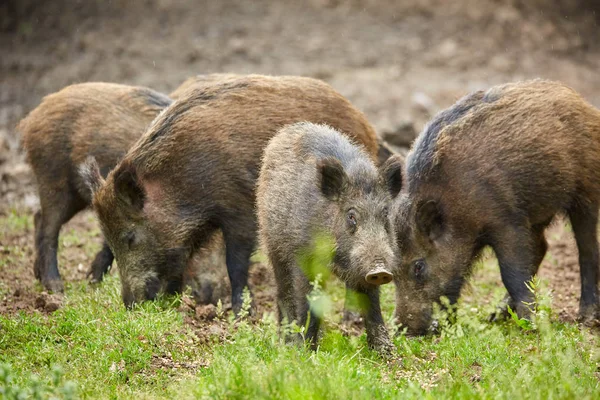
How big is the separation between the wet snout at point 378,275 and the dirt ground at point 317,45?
8.44 meters

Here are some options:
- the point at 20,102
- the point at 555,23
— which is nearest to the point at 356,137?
the point at 20,102

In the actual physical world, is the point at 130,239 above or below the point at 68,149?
below

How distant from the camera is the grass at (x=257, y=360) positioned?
5.13 m

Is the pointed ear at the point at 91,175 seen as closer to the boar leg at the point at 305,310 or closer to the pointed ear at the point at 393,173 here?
the boar leg at the point at 305,310

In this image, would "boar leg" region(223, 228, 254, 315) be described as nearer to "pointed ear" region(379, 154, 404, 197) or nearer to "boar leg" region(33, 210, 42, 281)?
"pointed ear" region(379, 154, 404, 197)

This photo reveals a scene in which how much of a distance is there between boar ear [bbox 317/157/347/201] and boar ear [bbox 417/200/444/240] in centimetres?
128

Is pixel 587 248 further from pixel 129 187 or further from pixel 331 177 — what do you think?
pixel 129 187

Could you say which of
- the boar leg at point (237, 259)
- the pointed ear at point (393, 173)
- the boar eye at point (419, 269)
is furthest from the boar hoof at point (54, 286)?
the pointed ear at point (393, 173)

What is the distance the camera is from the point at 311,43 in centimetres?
1641

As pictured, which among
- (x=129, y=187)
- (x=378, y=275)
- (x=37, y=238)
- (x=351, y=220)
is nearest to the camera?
(x=378, y=275)

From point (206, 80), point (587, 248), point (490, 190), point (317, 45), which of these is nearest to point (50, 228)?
point (206, 80)

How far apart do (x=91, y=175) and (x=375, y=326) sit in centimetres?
307

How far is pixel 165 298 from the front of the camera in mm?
7973

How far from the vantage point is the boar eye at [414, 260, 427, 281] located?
7.73 metres
